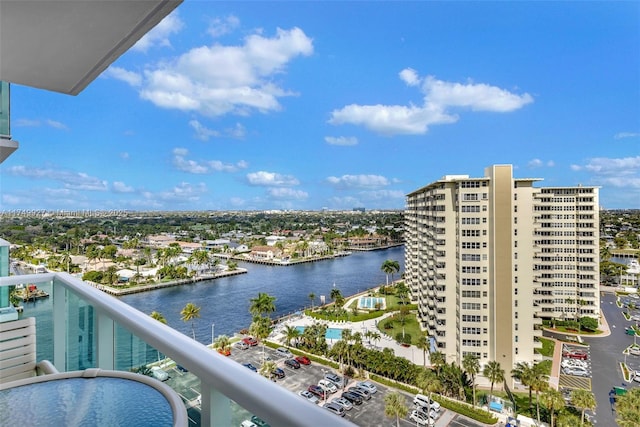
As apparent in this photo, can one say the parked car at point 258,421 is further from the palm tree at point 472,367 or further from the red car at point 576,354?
the red car at point 576,354

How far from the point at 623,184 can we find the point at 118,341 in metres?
36.5

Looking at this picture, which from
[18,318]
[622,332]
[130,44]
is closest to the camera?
[130,44]

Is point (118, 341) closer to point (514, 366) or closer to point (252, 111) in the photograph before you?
point (514, 366)

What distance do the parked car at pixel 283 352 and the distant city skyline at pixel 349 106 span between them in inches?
813

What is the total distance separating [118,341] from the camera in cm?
85

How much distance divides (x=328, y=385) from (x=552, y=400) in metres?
6.08

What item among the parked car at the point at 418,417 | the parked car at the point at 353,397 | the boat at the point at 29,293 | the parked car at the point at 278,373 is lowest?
the parked car at the point at 418,417

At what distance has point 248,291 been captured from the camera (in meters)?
21.1

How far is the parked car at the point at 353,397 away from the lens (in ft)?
34.3

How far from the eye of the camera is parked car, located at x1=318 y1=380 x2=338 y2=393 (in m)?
10.8

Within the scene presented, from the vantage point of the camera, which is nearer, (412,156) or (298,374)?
(298,374)

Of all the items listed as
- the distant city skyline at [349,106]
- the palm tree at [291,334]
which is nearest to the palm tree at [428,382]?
the palm tree at [291,334]

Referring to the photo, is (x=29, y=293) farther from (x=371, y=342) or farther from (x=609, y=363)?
(x=609, y=363)

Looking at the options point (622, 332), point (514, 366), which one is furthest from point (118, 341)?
point (622, 332)
